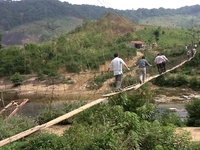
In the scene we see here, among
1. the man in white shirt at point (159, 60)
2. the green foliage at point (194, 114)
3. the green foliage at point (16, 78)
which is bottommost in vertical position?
the green foliage at point (16, 78)

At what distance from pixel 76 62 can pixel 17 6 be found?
274 ft

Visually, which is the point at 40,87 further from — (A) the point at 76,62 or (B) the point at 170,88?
(B) the point at 170,88

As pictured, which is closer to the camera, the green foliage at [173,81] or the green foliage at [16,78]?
the green foliage at [173,81]

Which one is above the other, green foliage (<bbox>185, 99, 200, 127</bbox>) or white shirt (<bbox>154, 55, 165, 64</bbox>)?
white shirt (<bbox>154, 55, 165, 64</bbox>)

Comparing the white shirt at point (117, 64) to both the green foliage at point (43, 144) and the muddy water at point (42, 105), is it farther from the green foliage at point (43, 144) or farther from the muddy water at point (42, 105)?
the muddy water at point (42, 105)

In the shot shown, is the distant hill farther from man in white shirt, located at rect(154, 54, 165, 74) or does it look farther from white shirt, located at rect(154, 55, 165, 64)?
white shirt, located at rect(154, 55, 165, 64)

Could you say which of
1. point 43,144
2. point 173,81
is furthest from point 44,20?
point 43,144

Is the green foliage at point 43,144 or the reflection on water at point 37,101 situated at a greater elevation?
the green foliage at point 43,144

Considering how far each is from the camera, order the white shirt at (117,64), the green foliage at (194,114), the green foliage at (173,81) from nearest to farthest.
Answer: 1. the white shirt at (117,64)
2. the green foliage at (194,114)
3. the green foliage at (173,81)

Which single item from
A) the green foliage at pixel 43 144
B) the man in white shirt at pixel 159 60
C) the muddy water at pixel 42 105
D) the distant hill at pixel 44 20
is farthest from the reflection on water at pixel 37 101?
the distant hill at pixel 44 20

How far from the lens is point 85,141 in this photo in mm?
6957

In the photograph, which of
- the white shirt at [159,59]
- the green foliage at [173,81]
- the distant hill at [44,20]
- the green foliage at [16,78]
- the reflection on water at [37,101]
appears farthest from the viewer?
the distant hill at [44,20]

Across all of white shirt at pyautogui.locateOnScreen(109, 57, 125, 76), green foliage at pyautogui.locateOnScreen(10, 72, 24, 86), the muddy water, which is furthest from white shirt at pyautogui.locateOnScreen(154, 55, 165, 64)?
green foliage at pyautogui.locateOnScreen(10, 72, 24, 86)

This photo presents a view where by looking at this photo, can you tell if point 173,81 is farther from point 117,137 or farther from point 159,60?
point 117,137
